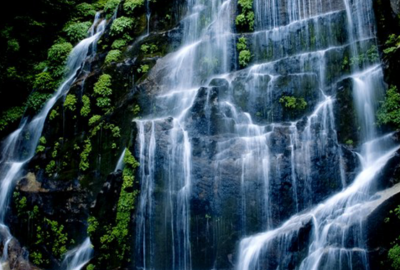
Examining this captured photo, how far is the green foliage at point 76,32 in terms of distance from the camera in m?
18.9

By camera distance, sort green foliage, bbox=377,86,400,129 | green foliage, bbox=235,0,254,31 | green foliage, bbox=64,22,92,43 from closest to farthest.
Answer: green foliage, bbox=377,86,400,129
green foliage, bbox=235,0,254,31
green foliage, bbox=64,22,92,43

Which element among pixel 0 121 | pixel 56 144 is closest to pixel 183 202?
pixel 56 144

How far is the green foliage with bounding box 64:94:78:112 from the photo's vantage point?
15.2 meters

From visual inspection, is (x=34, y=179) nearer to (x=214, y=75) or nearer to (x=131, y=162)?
(x=131, y=162)

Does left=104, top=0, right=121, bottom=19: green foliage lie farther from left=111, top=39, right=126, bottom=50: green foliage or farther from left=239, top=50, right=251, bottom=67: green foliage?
left=239, top=50, right=251, bottom=67: green foliage

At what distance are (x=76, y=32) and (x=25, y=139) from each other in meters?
5.99

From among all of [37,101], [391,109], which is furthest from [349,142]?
[37,101]

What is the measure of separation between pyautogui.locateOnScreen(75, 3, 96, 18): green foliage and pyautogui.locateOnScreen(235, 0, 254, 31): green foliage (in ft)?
31.0

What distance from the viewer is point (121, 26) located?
1655cm

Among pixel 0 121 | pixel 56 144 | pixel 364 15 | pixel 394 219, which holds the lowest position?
pixel 394 219

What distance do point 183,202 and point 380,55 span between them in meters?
7.87

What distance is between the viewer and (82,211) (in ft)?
44.7

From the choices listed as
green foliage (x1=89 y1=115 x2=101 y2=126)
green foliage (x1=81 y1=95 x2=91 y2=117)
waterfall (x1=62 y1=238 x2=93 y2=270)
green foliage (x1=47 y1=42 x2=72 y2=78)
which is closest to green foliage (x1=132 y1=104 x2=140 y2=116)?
green foliage (x1=89 y1=115 x2=101 y2=126)

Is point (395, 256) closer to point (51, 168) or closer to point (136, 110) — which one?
point (136, 110)
